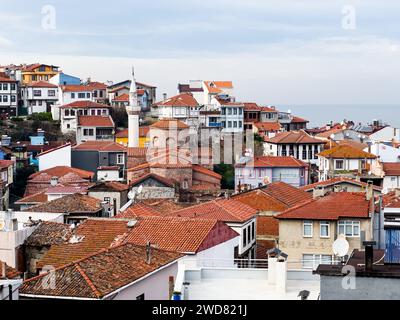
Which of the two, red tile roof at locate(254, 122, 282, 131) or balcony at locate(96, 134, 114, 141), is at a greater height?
red tile roof at locate(254, 122, 282, 131)

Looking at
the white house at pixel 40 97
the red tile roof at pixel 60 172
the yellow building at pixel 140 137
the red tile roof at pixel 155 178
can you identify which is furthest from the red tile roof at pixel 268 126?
the red tile roof at pixel 155 178

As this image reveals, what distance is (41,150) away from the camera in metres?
38.8

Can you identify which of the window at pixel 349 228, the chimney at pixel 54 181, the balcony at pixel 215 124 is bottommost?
the chimney at pixel 54 181

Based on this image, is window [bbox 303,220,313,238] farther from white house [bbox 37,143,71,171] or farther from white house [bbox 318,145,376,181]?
white house [bbox 37,143,71,171]

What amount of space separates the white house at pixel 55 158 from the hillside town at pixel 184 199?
50mm

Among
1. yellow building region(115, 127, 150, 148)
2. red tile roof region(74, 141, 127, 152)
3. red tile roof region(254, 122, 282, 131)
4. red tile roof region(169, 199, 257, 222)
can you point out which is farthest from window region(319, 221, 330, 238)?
red tile roof region(254, 122, 282, 131)

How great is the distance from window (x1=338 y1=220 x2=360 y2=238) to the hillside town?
0.03 meters

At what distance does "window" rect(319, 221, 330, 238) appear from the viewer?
18.5m

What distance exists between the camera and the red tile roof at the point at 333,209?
60.4 feet

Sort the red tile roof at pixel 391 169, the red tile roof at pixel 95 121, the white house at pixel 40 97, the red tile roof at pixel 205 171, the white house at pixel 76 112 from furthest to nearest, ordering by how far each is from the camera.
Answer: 1. the white house at pixel 40 97
2. the white house at pixel 76 112
3. the red tile roof at pixel 95 121
4. the red tile roof at pixel 205 171
5. the red tile roof at pixel 391 169

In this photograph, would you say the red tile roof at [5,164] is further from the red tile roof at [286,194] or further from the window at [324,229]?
the window at [324,229]
